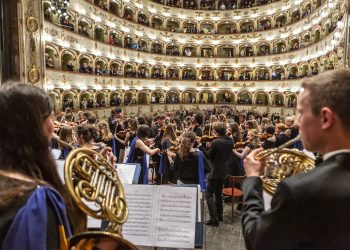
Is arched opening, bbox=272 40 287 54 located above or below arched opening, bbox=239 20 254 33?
below

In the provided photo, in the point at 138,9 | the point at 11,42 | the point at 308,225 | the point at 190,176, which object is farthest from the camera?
the point at 138,9

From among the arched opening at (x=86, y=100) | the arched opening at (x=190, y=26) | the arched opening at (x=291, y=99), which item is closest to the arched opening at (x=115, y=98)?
the arched opening at (x=86, y=100)

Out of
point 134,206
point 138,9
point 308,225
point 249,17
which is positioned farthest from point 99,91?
point 308,225

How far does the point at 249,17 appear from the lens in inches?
1507

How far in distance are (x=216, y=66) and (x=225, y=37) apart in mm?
3813

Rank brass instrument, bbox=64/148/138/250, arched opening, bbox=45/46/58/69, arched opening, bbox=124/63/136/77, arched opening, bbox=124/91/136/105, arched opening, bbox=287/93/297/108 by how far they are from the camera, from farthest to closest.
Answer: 1. arched opening, bbox=124/91/136/105
2. arched opening, bbox=124/63/136/77
3. arched opening, bbox=287/93/297/108
4. arched opening, bbox=45/46/58/69
5. brass instrument, bbox=64/148/138/250

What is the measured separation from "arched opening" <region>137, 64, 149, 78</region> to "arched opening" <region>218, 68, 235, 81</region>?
9.71m

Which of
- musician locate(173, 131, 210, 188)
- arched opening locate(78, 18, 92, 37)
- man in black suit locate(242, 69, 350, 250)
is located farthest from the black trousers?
arched opening locate(78, 18, 92, 37)

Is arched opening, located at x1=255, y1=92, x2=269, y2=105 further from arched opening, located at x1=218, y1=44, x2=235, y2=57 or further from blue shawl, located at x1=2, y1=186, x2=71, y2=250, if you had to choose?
blue shawl, located at x1=2, y1=186, x2=71, y2=250

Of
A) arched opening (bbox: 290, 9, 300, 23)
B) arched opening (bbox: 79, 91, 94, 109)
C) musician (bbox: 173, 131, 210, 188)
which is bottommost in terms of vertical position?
Answer: musician (bbox: 173, 131, 210, 188)

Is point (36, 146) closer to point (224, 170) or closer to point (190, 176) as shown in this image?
point (190, 176)

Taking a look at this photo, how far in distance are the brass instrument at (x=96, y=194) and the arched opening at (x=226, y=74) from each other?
3776 centimetres

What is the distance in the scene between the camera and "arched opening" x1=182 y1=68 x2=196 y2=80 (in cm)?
3873

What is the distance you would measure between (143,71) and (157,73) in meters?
2.19
